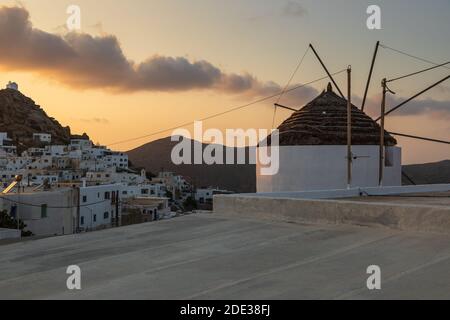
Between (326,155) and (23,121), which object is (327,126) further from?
(23,121)

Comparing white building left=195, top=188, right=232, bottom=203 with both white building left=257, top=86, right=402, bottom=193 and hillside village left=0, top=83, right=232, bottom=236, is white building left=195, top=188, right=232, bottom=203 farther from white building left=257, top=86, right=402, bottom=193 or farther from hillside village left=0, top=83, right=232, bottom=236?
white building left=257, top=86, right=402, bottom=193

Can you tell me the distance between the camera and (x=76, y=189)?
3288cm

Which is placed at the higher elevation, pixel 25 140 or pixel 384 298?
pixel 25 140

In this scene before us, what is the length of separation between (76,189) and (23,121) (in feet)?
261

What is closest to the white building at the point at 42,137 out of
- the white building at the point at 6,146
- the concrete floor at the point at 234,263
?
the white building at the point at 6,146

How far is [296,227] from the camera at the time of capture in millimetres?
7344

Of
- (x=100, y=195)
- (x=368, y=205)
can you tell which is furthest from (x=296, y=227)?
(x=100, y=195)

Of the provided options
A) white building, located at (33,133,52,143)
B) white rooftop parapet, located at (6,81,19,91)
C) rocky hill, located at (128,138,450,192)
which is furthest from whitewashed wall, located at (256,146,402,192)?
white rooftop parapet, located at (6,81,19,91)

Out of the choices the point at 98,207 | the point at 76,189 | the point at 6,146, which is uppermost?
the point at 6,146

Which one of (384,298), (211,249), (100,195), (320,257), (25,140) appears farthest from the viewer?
(25,140)

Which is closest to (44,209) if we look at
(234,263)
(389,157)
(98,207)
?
(98,207)
